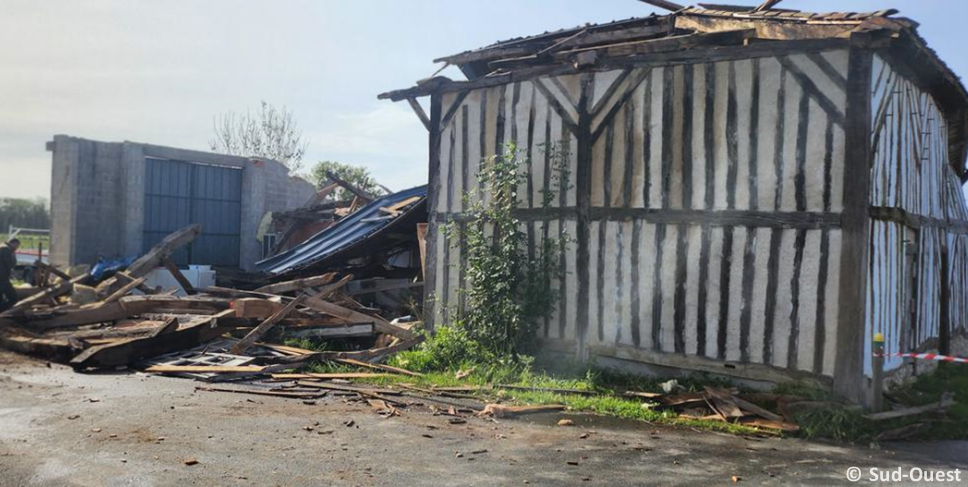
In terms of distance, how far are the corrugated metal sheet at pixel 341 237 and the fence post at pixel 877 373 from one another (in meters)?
7.94

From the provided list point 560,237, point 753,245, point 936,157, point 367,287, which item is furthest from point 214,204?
point 936,157

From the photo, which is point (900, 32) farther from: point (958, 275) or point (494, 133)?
point (958, 275)

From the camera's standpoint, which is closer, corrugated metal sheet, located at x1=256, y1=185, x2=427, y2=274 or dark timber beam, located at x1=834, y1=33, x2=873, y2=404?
dark timber beam, located at x1=834, y1=33, x2=873, y2=404

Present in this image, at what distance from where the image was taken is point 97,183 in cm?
1694

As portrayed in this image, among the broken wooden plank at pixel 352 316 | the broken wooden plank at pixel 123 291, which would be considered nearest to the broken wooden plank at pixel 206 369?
the broken wooden plank at pixel 352 316

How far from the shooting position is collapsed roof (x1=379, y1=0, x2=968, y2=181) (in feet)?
25.0

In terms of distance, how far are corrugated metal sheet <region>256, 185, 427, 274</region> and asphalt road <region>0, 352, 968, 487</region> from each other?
5.67m

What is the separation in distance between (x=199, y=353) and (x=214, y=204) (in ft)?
30.5

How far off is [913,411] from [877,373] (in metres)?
0.63

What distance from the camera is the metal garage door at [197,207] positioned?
17.8m

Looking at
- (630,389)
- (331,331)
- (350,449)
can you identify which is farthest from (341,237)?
(350,449)

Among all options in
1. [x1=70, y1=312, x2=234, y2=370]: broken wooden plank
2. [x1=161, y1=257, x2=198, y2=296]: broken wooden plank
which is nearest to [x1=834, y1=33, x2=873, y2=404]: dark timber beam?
[x1=70, y1=312, x2=234, y2=370]: broken wooden plank

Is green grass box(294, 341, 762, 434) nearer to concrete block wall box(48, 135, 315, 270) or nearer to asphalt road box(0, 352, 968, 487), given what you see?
asphalt road box(0, 352, 968, 487)

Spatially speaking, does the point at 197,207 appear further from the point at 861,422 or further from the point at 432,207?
the point at 861,422
